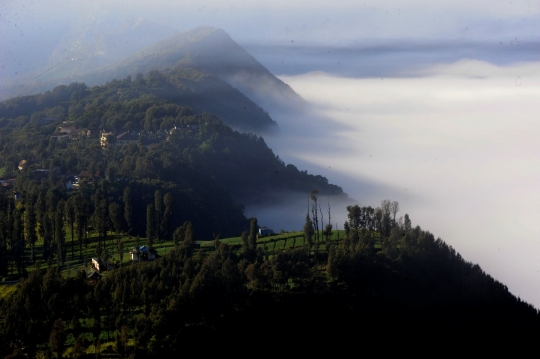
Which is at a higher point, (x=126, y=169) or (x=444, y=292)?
(x=126, y=169)

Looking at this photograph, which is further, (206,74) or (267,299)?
(206,74)

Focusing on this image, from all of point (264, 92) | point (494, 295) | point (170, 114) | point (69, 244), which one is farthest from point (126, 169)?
point (264, 92)

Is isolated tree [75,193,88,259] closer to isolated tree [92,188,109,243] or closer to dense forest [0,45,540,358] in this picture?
dense forest [0,45,540,358]

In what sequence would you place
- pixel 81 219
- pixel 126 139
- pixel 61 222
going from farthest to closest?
pixel 126 139, pixel 81 219, pixel 61 222

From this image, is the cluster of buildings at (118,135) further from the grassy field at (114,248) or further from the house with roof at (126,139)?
the grassy field at (114,248)

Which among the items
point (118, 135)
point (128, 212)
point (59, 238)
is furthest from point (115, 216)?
point (118, 135)

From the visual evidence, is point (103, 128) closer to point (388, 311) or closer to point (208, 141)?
point (208, 141)

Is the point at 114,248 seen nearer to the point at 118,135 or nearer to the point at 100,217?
the point at 100,217

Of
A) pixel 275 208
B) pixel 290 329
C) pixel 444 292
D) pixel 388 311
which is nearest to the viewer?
pixel 290 329

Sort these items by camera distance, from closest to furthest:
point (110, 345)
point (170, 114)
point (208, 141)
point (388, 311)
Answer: point (110, 345), point (388, 311), point (208, 141), point (170, 114)

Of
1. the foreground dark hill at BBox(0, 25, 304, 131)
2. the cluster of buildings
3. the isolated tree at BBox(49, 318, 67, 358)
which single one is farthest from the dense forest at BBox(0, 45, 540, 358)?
the foreground dark hill at BBox(0, 25, 304, 131)

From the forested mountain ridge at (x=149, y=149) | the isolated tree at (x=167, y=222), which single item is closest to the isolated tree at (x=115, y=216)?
the isolated tree at (x=167, y=222)
